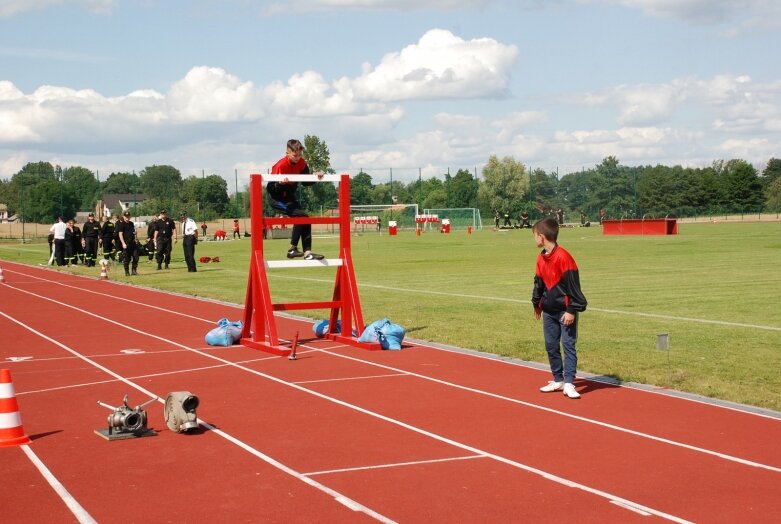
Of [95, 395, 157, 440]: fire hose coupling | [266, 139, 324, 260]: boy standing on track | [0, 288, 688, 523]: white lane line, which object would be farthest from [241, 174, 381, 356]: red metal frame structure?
[95, 395, 157, 440]: fire hose coupling

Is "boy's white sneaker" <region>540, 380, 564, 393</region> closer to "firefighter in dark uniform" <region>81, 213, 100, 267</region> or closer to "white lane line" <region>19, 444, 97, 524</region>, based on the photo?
"white lane line" <region>19, 444, 97, 524</region>

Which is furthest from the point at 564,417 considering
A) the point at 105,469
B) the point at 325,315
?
the point at 325,315

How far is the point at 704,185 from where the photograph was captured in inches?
4707

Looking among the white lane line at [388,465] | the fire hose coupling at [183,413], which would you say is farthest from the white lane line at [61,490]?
the white lane line at [388,465]

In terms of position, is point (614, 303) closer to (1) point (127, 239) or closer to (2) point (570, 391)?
(2) point (570, 391)

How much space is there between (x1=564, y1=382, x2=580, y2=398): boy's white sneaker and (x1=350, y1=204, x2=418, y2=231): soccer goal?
74.6m

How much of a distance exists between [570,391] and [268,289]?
5.76 meters

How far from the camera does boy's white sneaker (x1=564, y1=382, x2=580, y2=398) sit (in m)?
10.5

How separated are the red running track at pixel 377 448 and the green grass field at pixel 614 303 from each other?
4.32ft

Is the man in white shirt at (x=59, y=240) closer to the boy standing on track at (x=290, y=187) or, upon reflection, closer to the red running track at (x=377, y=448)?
the boy standing on track at (x=290, y=187)

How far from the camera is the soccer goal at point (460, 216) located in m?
97.5

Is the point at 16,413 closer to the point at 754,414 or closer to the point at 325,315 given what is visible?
the point at 754,414

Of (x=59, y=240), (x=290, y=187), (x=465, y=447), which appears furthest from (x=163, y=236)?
(x=465, y=447)

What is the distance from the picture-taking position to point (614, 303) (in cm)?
2017
